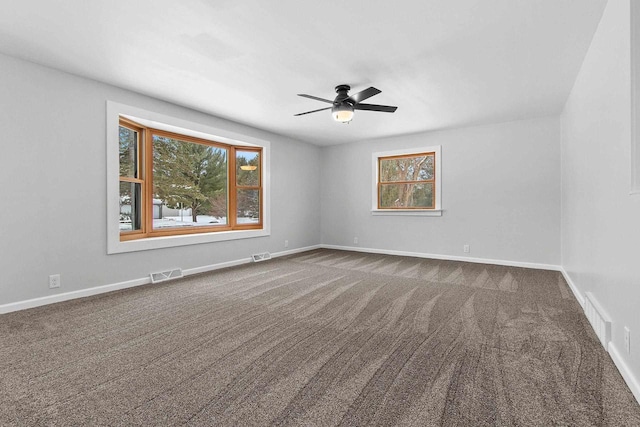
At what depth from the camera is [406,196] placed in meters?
6.21

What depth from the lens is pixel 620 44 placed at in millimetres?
1857

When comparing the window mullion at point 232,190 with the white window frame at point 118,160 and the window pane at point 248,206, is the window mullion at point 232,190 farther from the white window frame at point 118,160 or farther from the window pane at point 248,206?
the white window frame at point 118,160

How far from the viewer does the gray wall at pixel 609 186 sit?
66.7 inches

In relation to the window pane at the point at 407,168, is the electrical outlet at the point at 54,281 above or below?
below

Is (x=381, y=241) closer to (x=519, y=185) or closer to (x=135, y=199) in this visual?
(x=519, y=185)

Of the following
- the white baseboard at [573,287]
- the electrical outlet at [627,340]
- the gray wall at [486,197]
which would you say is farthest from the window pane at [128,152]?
the white baseboard at [573,287]

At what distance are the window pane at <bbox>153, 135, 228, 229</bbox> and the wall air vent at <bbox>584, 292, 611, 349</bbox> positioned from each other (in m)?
5.00

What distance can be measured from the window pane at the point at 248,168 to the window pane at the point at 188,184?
274mm

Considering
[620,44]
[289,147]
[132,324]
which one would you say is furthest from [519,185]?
[132,324]

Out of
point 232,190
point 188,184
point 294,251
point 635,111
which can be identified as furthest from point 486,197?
point 188,184

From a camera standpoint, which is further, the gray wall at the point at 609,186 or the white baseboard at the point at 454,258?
the white baseboard at the point at 454,258

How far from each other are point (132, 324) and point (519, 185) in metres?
5.64

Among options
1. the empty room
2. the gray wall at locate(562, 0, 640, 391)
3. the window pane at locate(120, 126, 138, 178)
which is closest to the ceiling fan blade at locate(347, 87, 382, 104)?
the empty room

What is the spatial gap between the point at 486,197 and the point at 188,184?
16.6 feet
